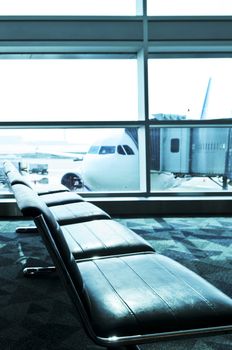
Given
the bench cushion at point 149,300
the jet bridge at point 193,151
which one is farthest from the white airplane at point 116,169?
the bench cushion at point 149,300

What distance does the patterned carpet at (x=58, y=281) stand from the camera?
59.4 inches

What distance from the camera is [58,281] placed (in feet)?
7.09

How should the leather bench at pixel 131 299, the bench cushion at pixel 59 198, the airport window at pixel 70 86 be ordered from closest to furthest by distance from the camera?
the leather bench at pixel 131 299
the bench cushion at pixel 59 198
the airport window at pixel 70 86

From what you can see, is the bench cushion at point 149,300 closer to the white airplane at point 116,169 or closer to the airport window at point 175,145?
the white airplane at point 116,169

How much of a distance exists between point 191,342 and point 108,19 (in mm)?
3592

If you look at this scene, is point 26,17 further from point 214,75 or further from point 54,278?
point 54,278

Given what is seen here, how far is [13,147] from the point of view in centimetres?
416

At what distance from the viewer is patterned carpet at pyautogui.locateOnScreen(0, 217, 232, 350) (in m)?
1.51
